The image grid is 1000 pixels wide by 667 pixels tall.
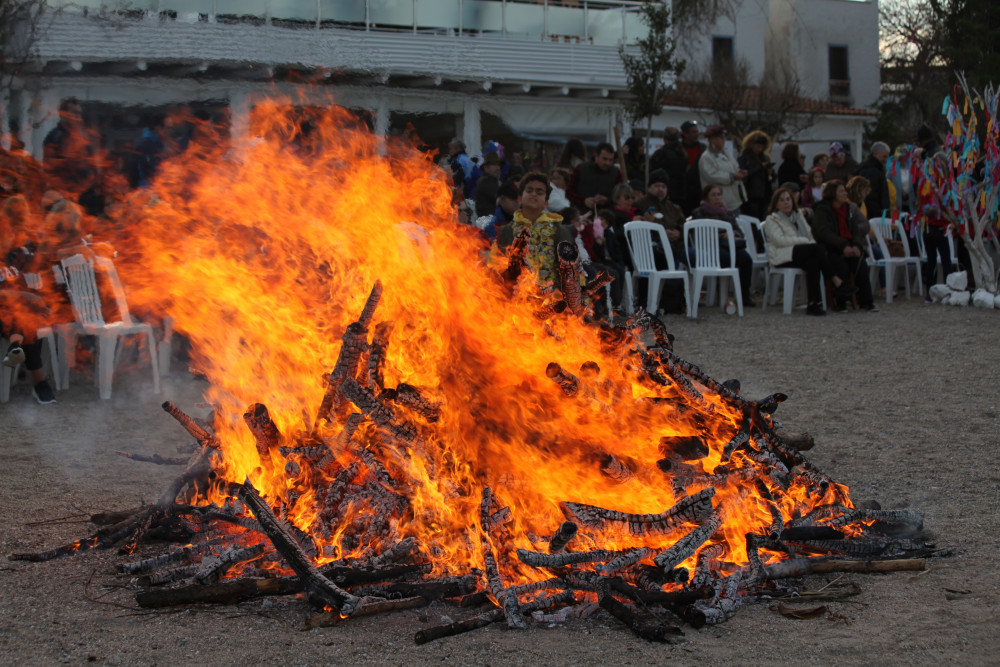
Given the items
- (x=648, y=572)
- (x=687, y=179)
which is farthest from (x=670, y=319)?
(x=648, y=572)

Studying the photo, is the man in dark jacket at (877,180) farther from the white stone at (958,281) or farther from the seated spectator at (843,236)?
the seated spectator at (843,236)

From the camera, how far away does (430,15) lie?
18.6 meters

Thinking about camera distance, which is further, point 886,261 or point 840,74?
point 840,74

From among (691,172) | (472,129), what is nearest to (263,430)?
(691,172)

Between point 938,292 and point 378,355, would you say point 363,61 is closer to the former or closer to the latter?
point 938,292

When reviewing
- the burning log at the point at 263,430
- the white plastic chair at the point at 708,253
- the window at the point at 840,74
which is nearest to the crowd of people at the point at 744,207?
the white plastic chair at the point at 708,253

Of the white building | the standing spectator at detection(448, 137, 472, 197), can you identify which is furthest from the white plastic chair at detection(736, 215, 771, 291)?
the white building

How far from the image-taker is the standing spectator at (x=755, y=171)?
1439 cm

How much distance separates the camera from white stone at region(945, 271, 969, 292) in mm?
13555

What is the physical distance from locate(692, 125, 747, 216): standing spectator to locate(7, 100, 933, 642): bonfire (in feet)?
30.2

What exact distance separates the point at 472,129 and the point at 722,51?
19.9 metres

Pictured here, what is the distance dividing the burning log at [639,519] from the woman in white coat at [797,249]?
9417mm

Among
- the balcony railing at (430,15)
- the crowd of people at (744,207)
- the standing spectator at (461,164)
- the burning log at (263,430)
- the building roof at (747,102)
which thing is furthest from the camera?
the building roof at (747,102)

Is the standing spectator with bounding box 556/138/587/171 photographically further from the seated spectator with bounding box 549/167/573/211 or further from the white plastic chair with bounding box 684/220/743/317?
the white plastic chair with bounding box 684/220/743/317
